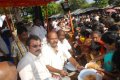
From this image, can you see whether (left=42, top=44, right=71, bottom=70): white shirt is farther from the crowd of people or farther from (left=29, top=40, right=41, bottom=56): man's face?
(left=29, top=40, right=41, bottom=56): man's face

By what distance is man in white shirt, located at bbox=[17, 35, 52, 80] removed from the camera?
12.7 feet

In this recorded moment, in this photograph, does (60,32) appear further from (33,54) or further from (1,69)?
(1,69)

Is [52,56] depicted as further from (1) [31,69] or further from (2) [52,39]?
(1) [31,69]

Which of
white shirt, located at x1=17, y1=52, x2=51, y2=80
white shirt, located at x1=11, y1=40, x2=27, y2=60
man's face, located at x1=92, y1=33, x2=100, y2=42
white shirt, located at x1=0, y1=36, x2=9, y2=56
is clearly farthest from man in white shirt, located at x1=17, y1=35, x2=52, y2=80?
man's face, located at x1=92, y1=33, x2=100, y2=42

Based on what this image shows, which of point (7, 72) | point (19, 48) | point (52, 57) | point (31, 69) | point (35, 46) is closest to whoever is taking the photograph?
point (7, 72)

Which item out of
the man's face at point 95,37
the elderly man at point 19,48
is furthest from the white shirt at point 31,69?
the man's face at point 95,37

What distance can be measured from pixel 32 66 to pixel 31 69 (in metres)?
0.05

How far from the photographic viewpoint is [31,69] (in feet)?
12.8

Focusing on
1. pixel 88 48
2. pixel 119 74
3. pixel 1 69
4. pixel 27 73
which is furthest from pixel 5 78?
pixel 88 48

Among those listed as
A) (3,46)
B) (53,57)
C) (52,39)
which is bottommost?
(53,57)

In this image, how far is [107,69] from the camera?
449 centimetres

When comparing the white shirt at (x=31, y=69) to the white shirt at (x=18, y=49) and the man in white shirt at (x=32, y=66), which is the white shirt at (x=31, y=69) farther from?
the white shirt at (x=18, y=49)

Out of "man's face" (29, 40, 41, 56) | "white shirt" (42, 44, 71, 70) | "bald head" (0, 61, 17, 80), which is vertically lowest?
"white shirt" (42, 44, 71, 70)

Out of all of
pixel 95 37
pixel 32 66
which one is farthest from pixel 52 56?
pixel 95 37
